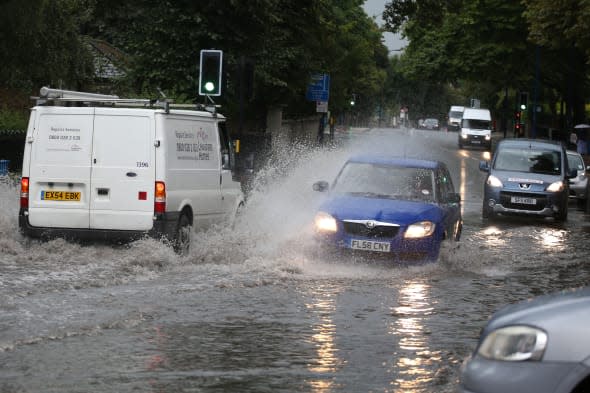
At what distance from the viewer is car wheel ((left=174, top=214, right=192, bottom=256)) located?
48.5ft

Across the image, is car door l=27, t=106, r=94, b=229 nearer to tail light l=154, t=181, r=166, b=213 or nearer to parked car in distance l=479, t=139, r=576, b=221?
tail light l=154, t=181, r=166, b=213

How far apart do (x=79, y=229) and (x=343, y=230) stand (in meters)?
3.36

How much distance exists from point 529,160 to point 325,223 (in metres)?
12.4

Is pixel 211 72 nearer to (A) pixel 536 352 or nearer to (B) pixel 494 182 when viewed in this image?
(B) pixel 494 182

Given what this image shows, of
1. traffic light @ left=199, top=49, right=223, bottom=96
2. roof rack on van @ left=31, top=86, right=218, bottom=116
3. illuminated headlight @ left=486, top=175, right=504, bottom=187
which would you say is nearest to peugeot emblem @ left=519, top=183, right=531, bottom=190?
illuminated headlight @ left=486, top=175, right=504, bottom=187

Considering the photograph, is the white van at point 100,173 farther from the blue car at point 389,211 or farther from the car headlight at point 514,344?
the car headlight at point 514,344

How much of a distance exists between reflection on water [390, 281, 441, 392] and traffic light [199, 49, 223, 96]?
8839 millimetres

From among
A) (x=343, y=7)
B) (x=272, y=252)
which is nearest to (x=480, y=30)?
(x=343, y=7)

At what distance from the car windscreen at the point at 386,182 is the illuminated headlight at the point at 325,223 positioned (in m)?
1.14

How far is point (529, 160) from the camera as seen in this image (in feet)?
84.7

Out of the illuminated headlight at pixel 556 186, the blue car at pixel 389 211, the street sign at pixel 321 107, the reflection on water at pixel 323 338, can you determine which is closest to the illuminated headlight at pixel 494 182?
the illuminated headlight at pixel 556 186

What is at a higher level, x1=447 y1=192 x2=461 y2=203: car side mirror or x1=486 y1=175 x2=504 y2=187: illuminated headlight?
x1=447 y1=192 x2=461 y2=203: car side mirror

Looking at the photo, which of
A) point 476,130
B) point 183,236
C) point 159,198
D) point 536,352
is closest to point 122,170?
point 159,198

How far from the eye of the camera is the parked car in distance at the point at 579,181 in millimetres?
31344
